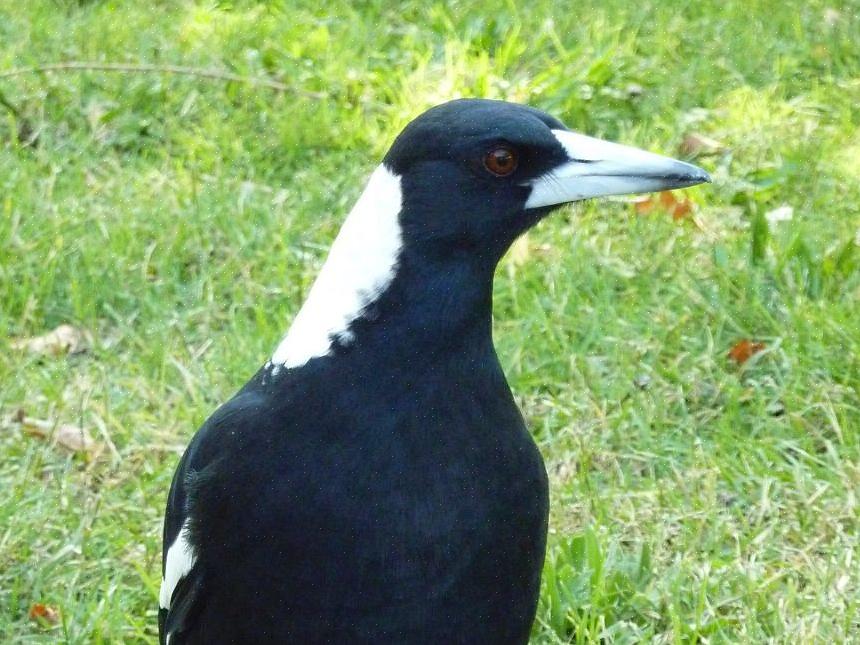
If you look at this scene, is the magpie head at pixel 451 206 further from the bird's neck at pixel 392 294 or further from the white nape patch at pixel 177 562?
the white nape patch at pixel 177 562

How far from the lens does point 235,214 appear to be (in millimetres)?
4066

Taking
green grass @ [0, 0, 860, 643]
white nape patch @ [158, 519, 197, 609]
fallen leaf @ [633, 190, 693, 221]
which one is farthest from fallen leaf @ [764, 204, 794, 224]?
white nape patch @ [158, 519, 197, 609]

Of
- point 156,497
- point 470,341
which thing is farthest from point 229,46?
point 470,341

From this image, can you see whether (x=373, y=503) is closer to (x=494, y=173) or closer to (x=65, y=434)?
(x=494, y=173)

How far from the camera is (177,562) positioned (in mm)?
2229

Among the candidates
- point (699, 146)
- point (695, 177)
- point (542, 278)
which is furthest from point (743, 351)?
point (695, 177)

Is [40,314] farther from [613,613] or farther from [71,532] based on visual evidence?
[613,613]

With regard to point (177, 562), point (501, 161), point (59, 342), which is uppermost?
point (501, 161)

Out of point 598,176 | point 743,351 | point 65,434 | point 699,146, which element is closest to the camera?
point 598,176

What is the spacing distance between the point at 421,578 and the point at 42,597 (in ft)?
3.79

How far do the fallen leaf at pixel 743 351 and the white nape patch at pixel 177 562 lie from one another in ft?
5.06

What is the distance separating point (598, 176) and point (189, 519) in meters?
0.76

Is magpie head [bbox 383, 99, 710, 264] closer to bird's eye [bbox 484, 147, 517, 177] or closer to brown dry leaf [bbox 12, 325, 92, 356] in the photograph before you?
bird's eye [bbox 484, 147, 517, 177]

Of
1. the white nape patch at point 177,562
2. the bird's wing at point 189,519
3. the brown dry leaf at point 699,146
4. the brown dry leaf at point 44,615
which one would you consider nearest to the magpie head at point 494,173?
the bird's wing at point 189,519
